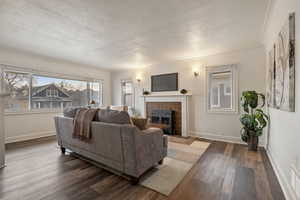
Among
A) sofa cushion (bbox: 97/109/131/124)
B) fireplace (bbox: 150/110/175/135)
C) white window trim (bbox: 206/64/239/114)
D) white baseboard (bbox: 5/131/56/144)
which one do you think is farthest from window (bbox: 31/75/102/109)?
white window trim (bbox: 206/64/239/114)

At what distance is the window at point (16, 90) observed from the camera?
372 centimetres

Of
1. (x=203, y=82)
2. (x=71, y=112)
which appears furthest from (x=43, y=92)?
(x=203, y=82)

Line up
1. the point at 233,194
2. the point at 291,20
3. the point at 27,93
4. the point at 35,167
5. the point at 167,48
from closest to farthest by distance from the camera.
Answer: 1. the point at 291,20
2. the point at 233,194
3. the point at 35,167
4. the point at 167,48
5. the point at 27,93

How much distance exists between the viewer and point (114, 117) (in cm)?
203

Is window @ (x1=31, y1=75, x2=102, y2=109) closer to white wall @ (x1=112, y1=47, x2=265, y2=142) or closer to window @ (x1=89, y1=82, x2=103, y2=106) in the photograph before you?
window @ (x1=89, y1=82, x2=103, y2=106)

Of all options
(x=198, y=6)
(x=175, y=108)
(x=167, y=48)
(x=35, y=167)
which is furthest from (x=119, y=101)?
(x=198, y=6)

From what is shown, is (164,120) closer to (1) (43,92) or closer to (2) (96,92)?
(2) (96,92)

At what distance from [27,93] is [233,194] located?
5519 millimetres

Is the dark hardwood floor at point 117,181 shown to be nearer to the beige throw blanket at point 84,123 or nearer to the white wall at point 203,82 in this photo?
the beige throw blanket at point 84,123

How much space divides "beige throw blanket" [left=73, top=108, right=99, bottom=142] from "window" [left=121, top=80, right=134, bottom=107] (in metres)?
3.50

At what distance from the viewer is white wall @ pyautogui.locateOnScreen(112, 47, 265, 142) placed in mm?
3439

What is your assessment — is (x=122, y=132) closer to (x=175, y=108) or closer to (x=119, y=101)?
(x=175, y=108)

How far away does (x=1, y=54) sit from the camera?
3.59 m

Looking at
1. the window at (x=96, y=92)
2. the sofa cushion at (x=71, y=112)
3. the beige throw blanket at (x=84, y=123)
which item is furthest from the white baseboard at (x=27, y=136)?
the beige throw blanket at (x=84, y=123)
